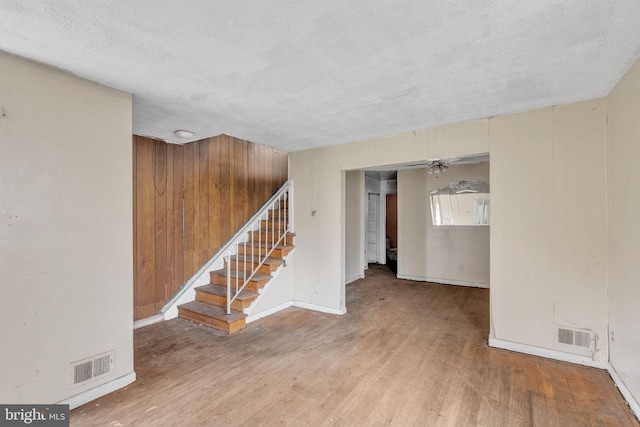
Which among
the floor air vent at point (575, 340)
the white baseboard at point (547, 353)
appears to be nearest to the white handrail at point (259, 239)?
the white baseboard at point (547, 353)

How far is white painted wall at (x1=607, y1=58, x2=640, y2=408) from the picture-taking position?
1.91 metres

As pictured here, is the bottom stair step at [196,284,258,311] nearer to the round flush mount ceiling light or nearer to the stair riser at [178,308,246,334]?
the stair riser at [178,308,246,334]

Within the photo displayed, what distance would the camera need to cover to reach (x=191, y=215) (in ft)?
13.2

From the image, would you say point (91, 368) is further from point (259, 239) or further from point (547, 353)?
point (547, 353)

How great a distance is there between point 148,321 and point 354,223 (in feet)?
12.7

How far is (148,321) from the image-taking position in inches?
140

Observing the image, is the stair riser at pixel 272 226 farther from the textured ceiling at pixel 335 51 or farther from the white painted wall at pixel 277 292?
the textured ceiling at pixel 335 51

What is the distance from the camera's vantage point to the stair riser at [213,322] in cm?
329

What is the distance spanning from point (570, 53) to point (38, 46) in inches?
121

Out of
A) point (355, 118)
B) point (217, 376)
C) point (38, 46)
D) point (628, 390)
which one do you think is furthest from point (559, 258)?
point (38, 46)

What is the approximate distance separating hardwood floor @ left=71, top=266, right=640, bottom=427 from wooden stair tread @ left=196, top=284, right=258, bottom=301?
0.37m

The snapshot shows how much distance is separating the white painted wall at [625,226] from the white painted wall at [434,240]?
3055 millimetres

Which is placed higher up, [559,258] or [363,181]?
Answer: [363,181]

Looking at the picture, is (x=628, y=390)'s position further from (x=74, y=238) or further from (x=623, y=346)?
(x=74, y=238)
